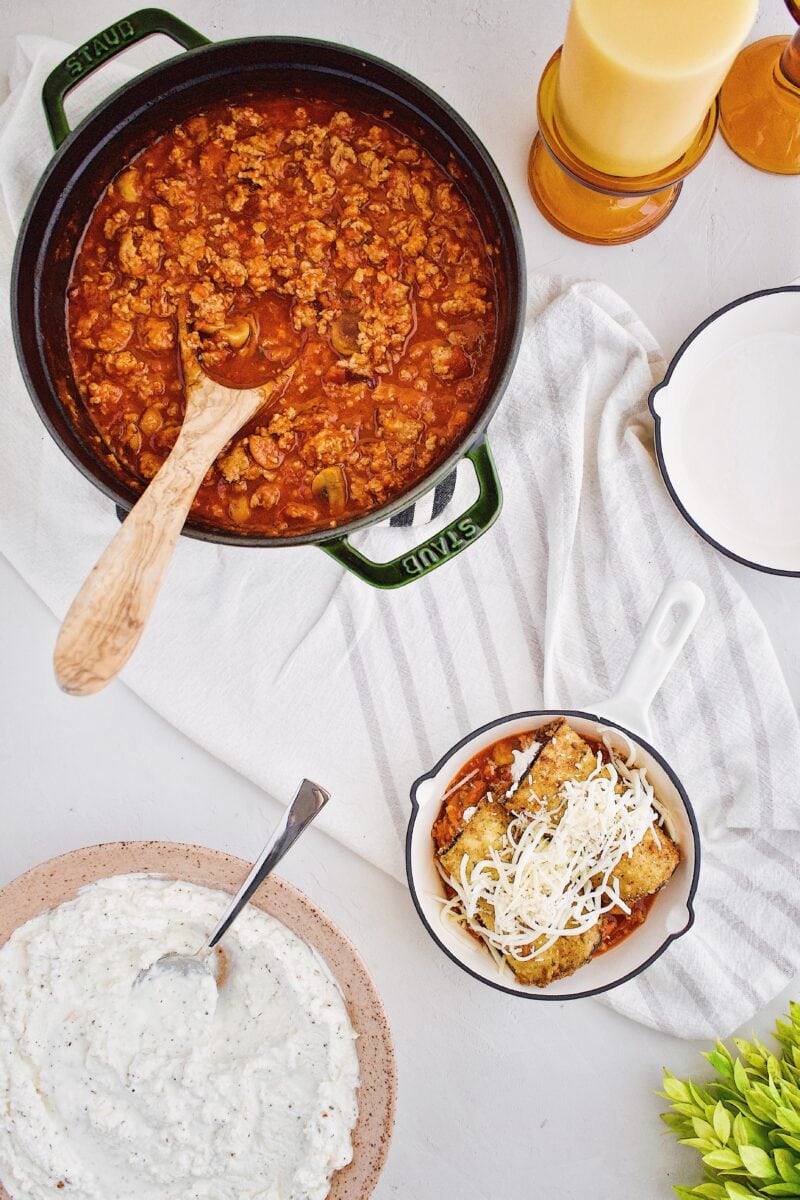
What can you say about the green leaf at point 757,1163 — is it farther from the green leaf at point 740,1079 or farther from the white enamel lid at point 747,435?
the white enamel lid at point 747,435

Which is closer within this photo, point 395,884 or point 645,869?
point 645,869

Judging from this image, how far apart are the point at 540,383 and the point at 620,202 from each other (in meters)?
0.36

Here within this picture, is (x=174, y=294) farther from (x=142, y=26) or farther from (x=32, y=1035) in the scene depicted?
(x=32, y=1035)

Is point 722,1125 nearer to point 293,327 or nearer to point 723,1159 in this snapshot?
point 723,1159

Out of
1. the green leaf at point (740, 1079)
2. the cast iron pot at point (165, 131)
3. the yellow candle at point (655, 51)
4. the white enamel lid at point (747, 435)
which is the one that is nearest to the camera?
the yellow candle at point (655, 51)

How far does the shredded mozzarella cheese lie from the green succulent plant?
16.6 inches

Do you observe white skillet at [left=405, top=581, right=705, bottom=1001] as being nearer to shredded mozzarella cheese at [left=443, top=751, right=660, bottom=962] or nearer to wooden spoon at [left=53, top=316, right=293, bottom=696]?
shredded mozzarella cheese at [left=443, top=751, right=660, bottom=962]

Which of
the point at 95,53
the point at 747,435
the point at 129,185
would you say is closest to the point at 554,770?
the point at 747,435

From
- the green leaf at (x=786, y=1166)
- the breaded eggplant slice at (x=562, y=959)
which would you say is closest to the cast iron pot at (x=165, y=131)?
the breaded eggplant slice at (x=562, y=959)

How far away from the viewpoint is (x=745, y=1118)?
1989 mm

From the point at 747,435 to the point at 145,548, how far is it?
47.5 inches

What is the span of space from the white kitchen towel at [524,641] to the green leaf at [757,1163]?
23 cm

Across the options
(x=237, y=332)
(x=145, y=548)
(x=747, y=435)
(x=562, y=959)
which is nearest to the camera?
(x=145, y=548)

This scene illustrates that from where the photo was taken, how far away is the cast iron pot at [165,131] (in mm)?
1796
